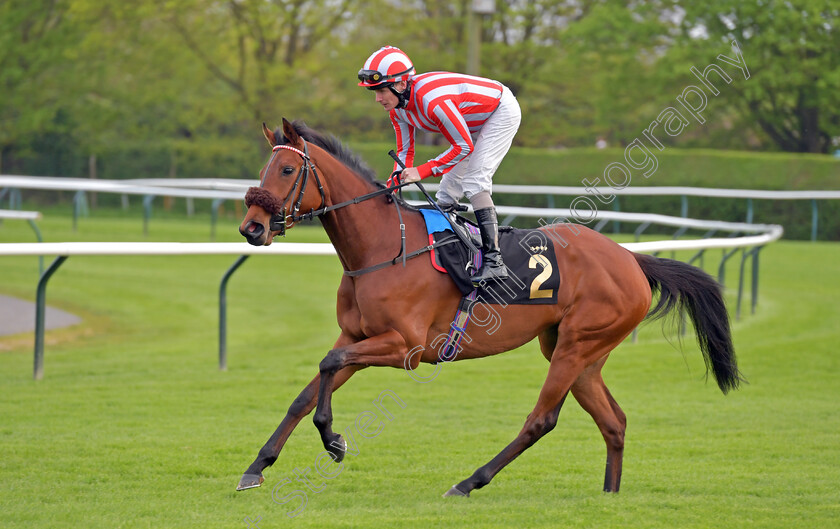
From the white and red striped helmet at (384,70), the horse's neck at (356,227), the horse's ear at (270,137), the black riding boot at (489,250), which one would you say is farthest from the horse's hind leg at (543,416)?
the horse's ear at (270,137)

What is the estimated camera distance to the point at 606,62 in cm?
2367

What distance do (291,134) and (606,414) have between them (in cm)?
186

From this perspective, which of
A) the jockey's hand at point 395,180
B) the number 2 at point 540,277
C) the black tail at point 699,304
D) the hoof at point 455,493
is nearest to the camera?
the hoof at point 455,493

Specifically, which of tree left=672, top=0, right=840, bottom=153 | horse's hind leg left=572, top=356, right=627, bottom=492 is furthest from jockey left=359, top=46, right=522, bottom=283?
tree left=672, top=0, right=840, bottom=153

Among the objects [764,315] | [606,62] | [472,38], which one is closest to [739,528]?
[764,315]

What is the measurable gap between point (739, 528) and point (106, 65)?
24.5 metres

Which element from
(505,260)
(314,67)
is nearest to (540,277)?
(505,260)

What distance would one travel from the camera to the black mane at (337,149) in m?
4.10

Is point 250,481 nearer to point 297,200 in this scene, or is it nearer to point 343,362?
point 343,362

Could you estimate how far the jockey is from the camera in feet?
13.2

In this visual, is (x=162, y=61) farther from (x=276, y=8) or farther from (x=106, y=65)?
(x=276, y=8)

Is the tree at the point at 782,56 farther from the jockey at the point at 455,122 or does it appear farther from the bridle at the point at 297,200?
the bridle at the point at 297,200

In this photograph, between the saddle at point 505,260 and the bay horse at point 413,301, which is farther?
the saddle at point 505,260

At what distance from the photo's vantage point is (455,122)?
4051 mm
